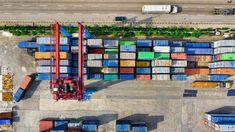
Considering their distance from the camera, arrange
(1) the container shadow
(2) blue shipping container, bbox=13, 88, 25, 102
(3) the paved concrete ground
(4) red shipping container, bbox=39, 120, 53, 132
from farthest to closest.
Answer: (1) the container shadow
(3) the paved concrete ground
(4) red shipping container, bbox=39, 120, 53, 132
(2) blue shipping container, bbox=13, 88, 25, 102

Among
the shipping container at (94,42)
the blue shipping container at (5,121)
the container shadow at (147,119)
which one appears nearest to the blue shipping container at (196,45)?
the container shadow at (147,119)

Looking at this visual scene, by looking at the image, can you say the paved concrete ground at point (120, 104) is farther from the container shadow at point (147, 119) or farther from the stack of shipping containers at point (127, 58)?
the stack of shipping containers at point (127, 58)

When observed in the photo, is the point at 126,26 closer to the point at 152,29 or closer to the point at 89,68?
the point at 152,29

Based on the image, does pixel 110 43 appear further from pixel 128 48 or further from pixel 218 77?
pixel 218 77

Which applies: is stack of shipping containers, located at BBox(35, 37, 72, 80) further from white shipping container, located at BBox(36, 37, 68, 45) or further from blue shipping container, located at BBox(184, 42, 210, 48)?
blue shipping container, located at BBox(184, 42, 210, 48)

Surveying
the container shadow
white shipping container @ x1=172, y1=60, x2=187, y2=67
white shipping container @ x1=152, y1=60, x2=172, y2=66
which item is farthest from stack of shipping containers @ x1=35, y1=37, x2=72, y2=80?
white shipping container @ x1=172, y1=60, x2=187, y2=67
